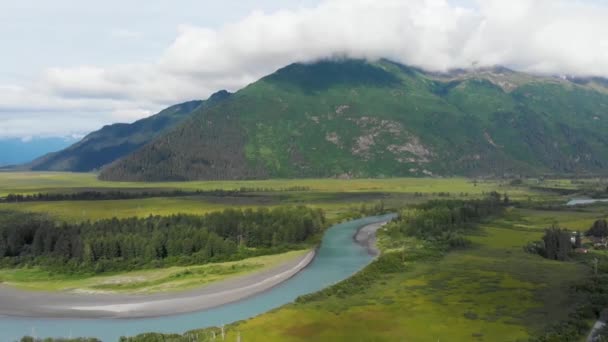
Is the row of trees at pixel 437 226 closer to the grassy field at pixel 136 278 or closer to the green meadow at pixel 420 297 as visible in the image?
the green meadow at pixel 420 297

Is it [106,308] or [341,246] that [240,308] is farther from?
[341,246]

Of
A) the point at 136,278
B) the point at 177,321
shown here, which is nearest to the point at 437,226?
the point at 136,278

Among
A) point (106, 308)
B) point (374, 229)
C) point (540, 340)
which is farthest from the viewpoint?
point (374, 229)

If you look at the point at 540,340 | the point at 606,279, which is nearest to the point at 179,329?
the point at 540,340

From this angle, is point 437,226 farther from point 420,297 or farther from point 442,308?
point 442,308

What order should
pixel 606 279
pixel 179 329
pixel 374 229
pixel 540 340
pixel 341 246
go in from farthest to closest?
pixel 374 229 → pixel 341 246 → pixel 606 279 → pixel 179 329 → pixel 540 340

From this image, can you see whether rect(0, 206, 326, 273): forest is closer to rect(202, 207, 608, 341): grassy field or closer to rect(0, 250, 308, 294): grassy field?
rect(0, 250, 308, 294): grassy field

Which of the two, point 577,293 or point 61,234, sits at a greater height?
point 61,234

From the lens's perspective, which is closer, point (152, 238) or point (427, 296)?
point (427, 296)
